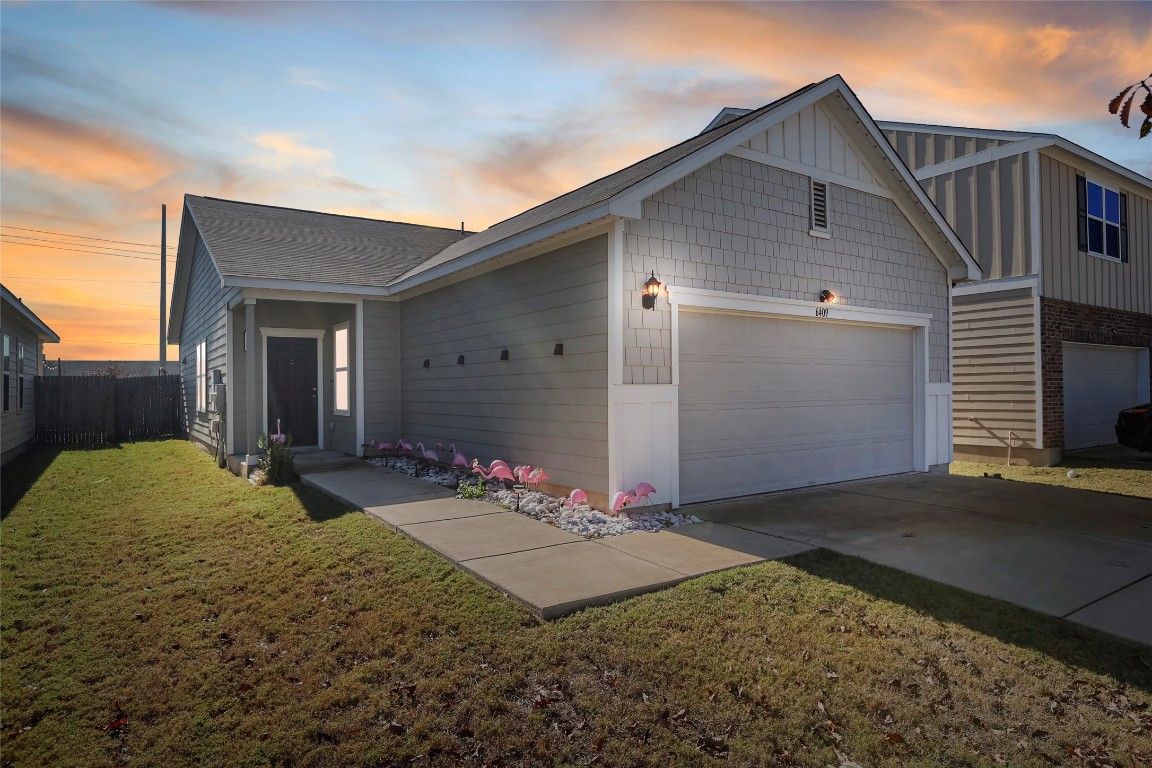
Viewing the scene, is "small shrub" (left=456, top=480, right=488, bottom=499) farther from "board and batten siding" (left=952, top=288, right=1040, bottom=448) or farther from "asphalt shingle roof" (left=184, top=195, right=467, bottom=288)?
"board and batten siding" (left=952, top=288, right=1040, bottom=448)

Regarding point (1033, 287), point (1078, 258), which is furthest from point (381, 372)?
point (1078, 258)

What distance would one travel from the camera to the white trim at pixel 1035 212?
38.7 feet

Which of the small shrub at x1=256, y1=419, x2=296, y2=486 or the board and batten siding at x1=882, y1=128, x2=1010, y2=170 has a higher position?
the board and batten siding at x1=882, y1=128, x2=1010, y2=170

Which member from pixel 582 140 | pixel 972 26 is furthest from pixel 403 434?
pixel 972 26

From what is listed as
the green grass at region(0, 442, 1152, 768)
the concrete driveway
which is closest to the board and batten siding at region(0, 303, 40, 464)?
the green grass at region(0, 442, 1152, 768)

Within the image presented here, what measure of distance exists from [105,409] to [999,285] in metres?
20.3

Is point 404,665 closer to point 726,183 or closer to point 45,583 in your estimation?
point 45,583

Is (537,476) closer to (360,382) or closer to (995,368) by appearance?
(360,382)

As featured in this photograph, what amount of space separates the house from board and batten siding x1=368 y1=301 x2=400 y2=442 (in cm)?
4

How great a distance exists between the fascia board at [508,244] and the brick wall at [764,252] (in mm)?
512

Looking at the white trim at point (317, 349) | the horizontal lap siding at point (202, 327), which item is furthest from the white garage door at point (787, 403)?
the white trim at point (317, 349)

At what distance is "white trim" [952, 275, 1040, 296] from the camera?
38.6ft

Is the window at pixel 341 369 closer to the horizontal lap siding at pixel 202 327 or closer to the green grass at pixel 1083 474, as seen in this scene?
the horizontal lap siding at pixel 202 327

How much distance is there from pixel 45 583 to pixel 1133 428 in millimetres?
16126
